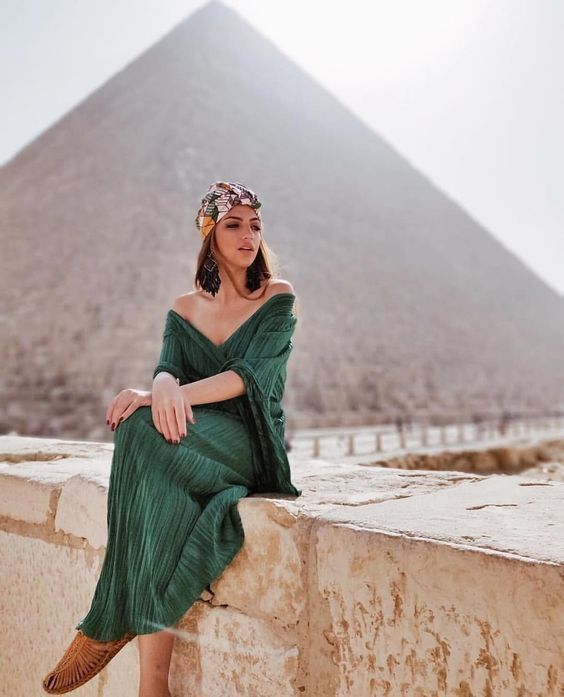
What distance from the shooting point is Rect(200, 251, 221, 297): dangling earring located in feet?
5.43

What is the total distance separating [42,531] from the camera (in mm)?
1718

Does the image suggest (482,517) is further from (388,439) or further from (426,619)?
(388,439)

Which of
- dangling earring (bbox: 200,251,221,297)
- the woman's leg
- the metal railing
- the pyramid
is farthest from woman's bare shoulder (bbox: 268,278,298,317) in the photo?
the pyramid

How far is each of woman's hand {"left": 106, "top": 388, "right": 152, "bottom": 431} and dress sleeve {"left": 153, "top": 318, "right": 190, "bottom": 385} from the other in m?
0.15

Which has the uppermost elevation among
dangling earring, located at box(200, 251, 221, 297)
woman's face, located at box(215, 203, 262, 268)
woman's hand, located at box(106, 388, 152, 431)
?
woman's face, located at box(215, 203, 262, 268)

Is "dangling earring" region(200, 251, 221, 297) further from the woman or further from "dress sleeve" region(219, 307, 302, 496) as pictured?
"dress sleeve" region(219, 307, 302, 496)

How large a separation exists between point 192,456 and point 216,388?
145mm

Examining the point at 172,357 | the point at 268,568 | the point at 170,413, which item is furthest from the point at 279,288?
the point at 268,568

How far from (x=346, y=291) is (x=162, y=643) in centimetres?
4363

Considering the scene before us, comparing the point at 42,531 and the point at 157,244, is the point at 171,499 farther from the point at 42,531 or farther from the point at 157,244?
the point at 157,244

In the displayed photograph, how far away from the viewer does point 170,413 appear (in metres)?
1.33

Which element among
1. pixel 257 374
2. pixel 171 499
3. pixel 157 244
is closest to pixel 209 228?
pixel 257 374

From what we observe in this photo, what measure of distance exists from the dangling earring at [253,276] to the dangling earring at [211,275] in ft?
0.21

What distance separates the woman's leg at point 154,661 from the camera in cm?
128
